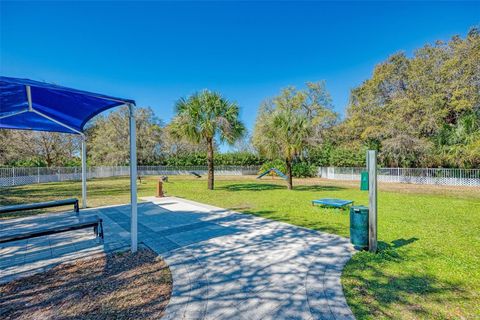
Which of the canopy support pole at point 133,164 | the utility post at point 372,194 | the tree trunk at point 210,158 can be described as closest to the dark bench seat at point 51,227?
the canopy support pole at point 133,164

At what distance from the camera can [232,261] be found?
3.78 m

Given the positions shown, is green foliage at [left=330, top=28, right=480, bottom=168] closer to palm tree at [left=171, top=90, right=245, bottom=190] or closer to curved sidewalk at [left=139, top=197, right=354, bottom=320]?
palm tree at [left=171, top=90, right=245, bottom=190]

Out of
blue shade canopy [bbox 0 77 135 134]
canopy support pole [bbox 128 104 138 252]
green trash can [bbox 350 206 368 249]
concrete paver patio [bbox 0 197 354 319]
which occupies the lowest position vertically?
concrete paver patio [bbox 0 197 354 319]

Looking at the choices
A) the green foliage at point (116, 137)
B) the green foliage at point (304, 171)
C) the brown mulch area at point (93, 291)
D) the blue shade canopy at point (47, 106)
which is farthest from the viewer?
the green foliage at point (116, 137)

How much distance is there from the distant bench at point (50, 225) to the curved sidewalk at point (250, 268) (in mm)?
1035

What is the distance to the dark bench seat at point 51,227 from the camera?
142 inches

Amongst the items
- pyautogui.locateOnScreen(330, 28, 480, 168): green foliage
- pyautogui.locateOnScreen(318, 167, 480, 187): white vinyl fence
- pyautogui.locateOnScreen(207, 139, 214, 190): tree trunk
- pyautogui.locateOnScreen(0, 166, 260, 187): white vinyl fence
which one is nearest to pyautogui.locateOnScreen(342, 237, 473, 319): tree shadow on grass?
pyautogui.locateOnScreen(207, 139, 214, 190): tree trunk

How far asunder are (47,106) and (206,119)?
8.00m

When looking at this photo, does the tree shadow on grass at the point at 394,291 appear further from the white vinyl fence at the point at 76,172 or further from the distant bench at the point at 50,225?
the white vinyl fence at the point at 76,172

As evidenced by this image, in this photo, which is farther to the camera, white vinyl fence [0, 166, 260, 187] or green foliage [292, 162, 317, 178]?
green foliage [292, 162, 317, 178]

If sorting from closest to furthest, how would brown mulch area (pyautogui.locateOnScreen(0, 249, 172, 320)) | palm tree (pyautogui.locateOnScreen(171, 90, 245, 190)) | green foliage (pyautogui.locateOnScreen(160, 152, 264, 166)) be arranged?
brown mulch area (pyautogui.locateOnScreen(0, 249, 172, 320)), palm tree (pyautogui.locateOnScreen(171, 90, 245, 190)), green foliage (pyautogui.locateOnScreen(160, 152, 264, 166))

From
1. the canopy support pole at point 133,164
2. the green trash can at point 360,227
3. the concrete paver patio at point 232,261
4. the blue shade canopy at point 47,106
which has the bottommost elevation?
the concrete paver patio at point 232,261

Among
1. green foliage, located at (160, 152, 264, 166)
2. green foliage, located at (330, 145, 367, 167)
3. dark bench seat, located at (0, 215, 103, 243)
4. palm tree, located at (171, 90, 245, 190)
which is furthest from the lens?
green foliage, located at (160, 152, 264, 166)

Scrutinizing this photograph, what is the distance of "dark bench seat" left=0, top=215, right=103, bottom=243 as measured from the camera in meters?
3.60
